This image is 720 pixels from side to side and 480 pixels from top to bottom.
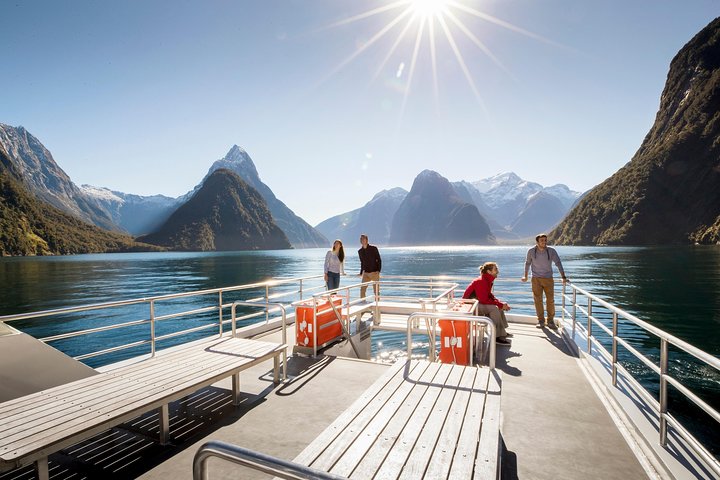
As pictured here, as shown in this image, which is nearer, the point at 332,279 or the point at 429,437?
the point at 429,437

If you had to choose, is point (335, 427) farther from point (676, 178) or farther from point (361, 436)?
point (676, 178)

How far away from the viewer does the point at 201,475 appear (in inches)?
72.4

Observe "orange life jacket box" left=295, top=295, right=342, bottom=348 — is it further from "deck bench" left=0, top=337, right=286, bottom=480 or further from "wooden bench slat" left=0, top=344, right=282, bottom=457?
"wooden bench slat" left=0, top=344, right=282, bottom=457

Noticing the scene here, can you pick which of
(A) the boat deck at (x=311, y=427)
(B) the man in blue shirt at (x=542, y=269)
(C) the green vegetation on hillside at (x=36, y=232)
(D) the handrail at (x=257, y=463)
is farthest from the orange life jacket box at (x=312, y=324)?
(C) the green vegetation on hillside at (x=36, y=232)

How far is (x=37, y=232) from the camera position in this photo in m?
143

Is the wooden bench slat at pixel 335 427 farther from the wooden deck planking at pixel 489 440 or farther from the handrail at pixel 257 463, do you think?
the wooden deck planking at pixel 489 440

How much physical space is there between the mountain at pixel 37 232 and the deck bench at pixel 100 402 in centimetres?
16780

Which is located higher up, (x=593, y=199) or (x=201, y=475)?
(x=593, y=199)

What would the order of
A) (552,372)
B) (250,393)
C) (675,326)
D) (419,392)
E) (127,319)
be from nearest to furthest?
(419,392), (250,393), (552,372), (675,326), (127,319)

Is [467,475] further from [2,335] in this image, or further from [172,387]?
[2,335]

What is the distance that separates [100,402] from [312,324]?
4199 millimetres

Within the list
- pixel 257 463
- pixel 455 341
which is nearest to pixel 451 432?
pixel 257 463

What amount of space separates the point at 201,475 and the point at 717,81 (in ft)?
513

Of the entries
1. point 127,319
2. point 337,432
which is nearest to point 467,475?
point 337,432
